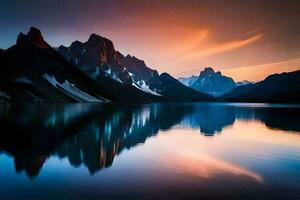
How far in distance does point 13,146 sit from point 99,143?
10.1 metres

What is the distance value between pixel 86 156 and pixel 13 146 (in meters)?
10.2

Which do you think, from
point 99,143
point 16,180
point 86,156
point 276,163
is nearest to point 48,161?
point 86,156

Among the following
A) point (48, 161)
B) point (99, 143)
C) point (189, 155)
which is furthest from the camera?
point (99, 143)

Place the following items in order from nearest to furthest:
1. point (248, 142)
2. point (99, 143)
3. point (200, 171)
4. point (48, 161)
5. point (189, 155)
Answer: point (200, 171) → point (48, 161) → point (189, 155) → point (99, 143) → point (248, 142)

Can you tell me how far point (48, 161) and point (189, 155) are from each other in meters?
14.4

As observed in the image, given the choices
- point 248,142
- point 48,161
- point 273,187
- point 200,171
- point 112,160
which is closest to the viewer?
point 273,187

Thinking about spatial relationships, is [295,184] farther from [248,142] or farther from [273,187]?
[248,142]

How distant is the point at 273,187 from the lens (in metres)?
20.8

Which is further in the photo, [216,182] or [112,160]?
[112,160]

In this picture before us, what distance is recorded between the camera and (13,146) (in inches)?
1412

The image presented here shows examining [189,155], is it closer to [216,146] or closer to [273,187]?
[216,146]

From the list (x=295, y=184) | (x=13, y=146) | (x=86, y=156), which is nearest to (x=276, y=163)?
(x=295, y=184)

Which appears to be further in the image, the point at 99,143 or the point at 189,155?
the point at 99,143

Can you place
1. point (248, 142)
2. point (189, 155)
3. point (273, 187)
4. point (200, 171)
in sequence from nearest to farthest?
point (273, 187) → point (200, 171) → point (189, 155) → point (248, 142)
